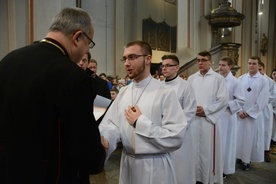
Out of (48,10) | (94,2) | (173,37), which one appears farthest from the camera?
(173,37)

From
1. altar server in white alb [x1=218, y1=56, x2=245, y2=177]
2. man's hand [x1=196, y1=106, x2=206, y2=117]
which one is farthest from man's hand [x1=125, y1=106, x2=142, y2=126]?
altar server in white alb [x1=218, y1=56, x2=245, y2=177]

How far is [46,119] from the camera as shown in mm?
1175

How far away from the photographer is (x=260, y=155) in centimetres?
517

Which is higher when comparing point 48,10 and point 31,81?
point 48,10

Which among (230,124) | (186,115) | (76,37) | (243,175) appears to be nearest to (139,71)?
(76,37)

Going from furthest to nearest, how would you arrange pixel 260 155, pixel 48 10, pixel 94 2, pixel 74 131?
pixel 94 2, pixel 48 10, pixel 260 155, pixel 74 131

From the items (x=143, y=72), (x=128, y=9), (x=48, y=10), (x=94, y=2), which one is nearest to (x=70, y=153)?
(x=143, y=72)

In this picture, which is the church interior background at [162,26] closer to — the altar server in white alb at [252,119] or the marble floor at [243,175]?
the marble floor at [243,175]

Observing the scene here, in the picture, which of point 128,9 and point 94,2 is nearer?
point 94,2

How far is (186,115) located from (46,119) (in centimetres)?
251

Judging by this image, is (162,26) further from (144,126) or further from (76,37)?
(76,37)

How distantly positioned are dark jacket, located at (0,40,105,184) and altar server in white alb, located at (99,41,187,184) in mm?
683

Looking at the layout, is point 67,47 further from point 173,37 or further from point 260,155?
point 173,37

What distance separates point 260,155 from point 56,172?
4.82 m
